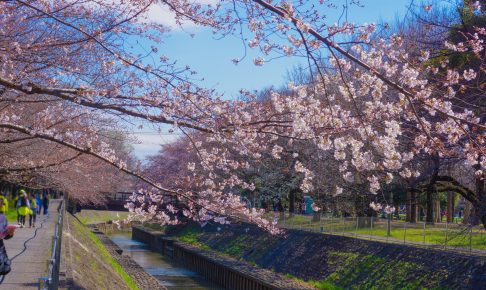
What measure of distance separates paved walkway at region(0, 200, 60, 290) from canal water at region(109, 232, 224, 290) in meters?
9.02

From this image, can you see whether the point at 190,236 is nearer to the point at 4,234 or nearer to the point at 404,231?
the point at 404,231

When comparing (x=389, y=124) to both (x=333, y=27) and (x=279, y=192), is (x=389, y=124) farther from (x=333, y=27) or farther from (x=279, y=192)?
(x=279, y=192)

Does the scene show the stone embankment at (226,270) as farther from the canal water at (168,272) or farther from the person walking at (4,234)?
the person walking at (4,234)

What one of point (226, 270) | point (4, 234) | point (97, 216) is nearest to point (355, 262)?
point (226, 270)

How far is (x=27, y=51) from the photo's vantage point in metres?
8.03

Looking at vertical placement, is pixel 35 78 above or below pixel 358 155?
above

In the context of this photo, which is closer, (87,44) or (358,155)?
(358,155)

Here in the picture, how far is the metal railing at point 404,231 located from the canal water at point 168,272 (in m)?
6.07

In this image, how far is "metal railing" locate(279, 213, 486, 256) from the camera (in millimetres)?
20250

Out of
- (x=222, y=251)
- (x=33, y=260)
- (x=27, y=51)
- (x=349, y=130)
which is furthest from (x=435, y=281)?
(x=222, y=251)

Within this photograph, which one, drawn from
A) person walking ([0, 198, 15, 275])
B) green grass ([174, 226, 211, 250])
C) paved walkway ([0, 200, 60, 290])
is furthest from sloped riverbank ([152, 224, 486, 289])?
person walking ([0, 198, 15, 275])

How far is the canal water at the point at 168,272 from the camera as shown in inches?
→ 1223

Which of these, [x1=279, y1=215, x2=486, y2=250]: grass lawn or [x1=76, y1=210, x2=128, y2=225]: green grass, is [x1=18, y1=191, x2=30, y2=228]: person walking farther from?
[x1=76, y1=210, x2=128, y2=225]: green grass

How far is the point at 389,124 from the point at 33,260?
1096 cm
